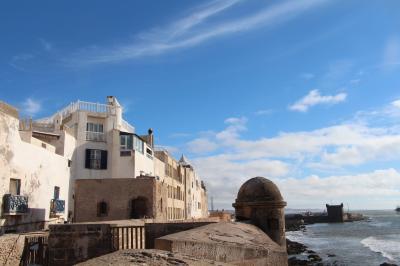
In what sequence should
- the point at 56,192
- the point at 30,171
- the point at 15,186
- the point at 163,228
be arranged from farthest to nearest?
1. the point at 56,192
2. the point at 30,171
3. the point at 15,186
4. the point at 163,228

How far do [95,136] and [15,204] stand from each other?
11.1 metres

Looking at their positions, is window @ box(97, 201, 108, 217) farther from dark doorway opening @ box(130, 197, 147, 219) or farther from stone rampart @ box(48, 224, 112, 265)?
stone rampart @ box(48, 224, 112, 265)

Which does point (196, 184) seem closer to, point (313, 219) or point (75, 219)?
point (75, 219)

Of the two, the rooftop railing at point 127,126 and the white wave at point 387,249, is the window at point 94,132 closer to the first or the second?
the rooftop railing at point 127,126

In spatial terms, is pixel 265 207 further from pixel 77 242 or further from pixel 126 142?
pixel 126 142

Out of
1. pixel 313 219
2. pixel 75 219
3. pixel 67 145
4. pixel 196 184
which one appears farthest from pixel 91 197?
pixel 313 219

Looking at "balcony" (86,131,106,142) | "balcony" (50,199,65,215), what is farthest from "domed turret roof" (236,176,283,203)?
"balcony" (86,131,106,142)

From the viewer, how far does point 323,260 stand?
37.3 meters

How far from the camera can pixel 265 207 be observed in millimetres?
12406

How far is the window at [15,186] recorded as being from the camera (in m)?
19.4

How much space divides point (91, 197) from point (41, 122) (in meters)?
12.5

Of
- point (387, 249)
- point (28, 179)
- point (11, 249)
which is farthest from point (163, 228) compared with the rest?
point (387, 249)

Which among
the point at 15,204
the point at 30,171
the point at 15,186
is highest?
the point at 30,171

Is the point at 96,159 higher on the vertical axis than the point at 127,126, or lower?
lower
